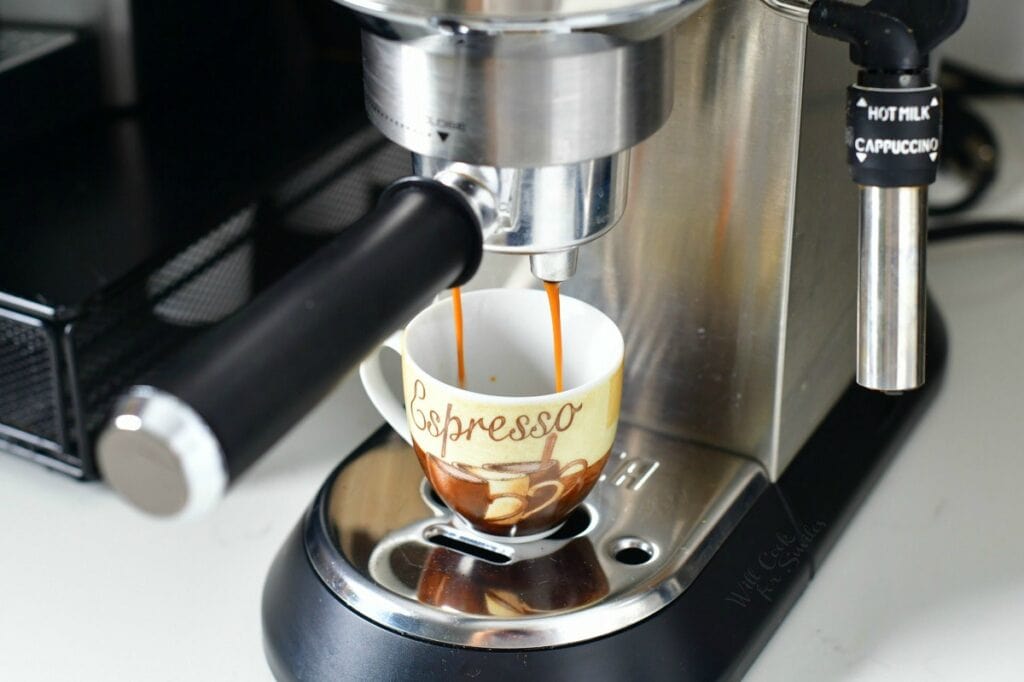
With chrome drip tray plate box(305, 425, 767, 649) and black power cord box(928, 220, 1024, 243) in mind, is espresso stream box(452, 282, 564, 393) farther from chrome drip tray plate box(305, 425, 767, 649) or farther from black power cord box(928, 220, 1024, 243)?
black power cord box(928, 220, 1024, 243)

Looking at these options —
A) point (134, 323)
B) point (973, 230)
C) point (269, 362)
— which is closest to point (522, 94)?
point (269, 362)

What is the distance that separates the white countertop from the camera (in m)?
0.41

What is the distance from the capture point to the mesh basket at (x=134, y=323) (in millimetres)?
441

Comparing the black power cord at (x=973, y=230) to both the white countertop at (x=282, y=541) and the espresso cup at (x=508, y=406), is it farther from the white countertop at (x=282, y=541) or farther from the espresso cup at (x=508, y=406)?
the espresso cup at (x=508, y=406)

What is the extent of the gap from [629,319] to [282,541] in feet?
0.45

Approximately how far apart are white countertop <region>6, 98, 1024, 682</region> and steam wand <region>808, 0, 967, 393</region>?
101mm

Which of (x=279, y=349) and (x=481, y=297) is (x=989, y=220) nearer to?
(x=481, y=297)

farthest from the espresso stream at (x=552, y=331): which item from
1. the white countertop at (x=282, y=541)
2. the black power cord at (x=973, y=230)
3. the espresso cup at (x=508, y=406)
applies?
the black power cord at (x=973, y=230)

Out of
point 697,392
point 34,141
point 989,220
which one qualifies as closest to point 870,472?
point 697,392

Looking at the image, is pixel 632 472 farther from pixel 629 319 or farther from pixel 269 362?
pixel 269 362

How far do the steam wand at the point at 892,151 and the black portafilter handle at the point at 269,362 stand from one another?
11 centimetres

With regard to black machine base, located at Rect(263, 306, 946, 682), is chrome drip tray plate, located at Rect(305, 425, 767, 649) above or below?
above

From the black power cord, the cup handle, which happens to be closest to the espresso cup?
the cup handle

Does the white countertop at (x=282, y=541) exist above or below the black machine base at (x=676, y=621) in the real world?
below
